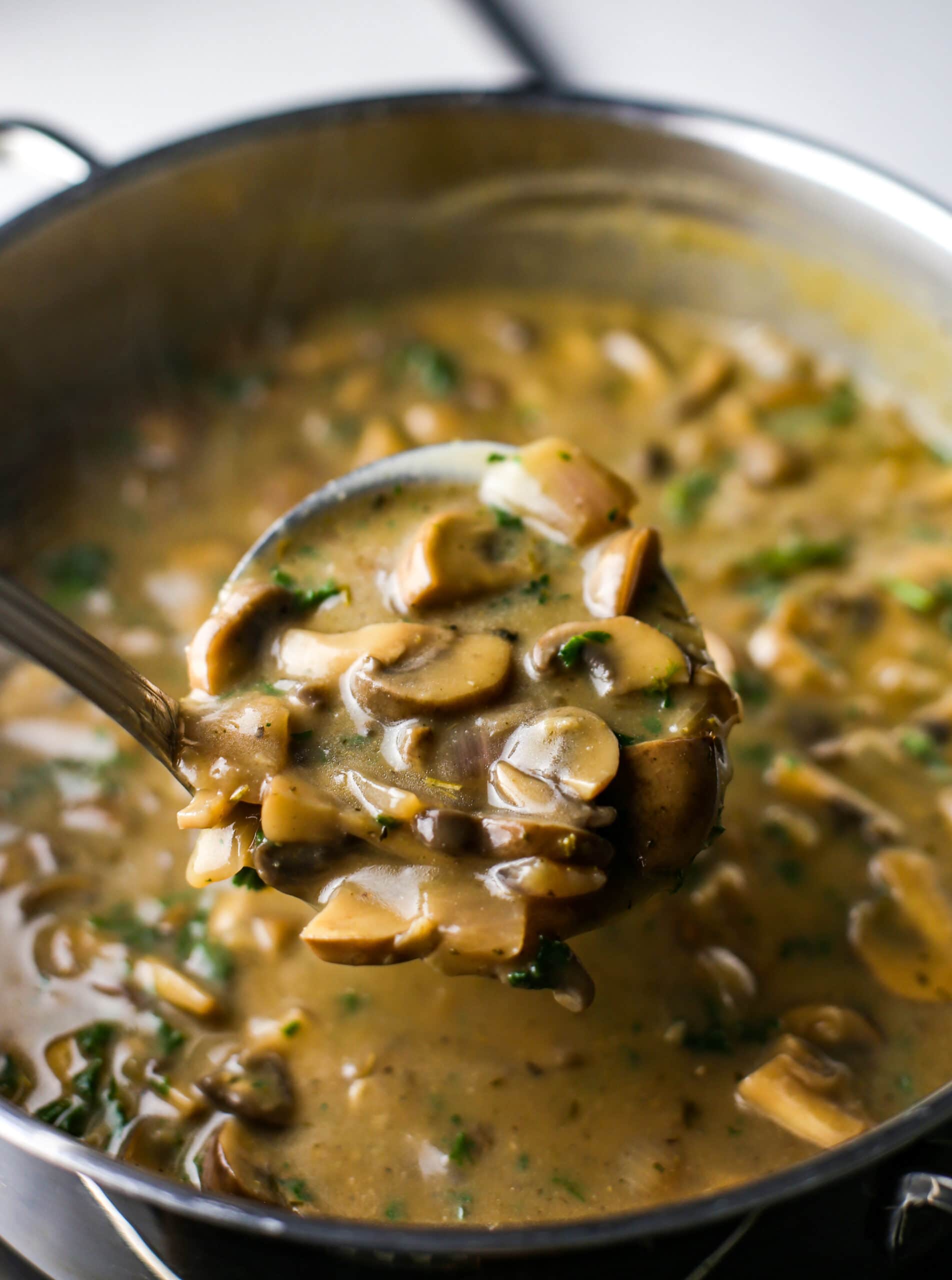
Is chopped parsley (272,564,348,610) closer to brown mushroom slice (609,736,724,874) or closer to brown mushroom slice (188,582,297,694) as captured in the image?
brown mushroom slice (188,582,297,694)

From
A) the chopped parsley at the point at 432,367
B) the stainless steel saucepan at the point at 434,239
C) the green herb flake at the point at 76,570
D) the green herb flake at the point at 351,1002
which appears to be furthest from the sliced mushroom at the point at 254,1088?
the chopped parsley at the point at 432,367

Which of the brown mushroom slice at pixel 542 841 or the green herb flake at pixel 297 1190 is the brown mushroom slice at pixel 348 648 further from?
the green herb flake at pixel 297 1190

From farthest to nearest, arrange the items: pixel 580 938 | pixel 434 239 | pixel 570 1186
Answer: pixel 434 239, pixel 580 938, pixel 570 1186

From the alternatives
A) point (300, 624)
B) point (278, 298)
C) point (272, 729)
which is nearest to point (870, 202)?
point (278, 298)

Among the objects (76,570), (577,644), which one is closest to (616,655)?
(577,644)

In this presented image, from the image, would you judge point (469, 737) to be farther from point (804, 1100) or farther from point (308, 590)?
point (804, 1100)

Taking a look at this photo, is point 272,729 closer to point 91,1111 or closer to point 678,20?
point 91,1111

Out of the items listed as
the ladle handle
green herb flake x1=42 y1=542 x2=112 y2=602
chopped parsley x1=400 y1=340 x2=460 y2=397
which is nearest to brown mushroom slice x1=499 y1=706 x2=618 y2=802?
the ladle handle
